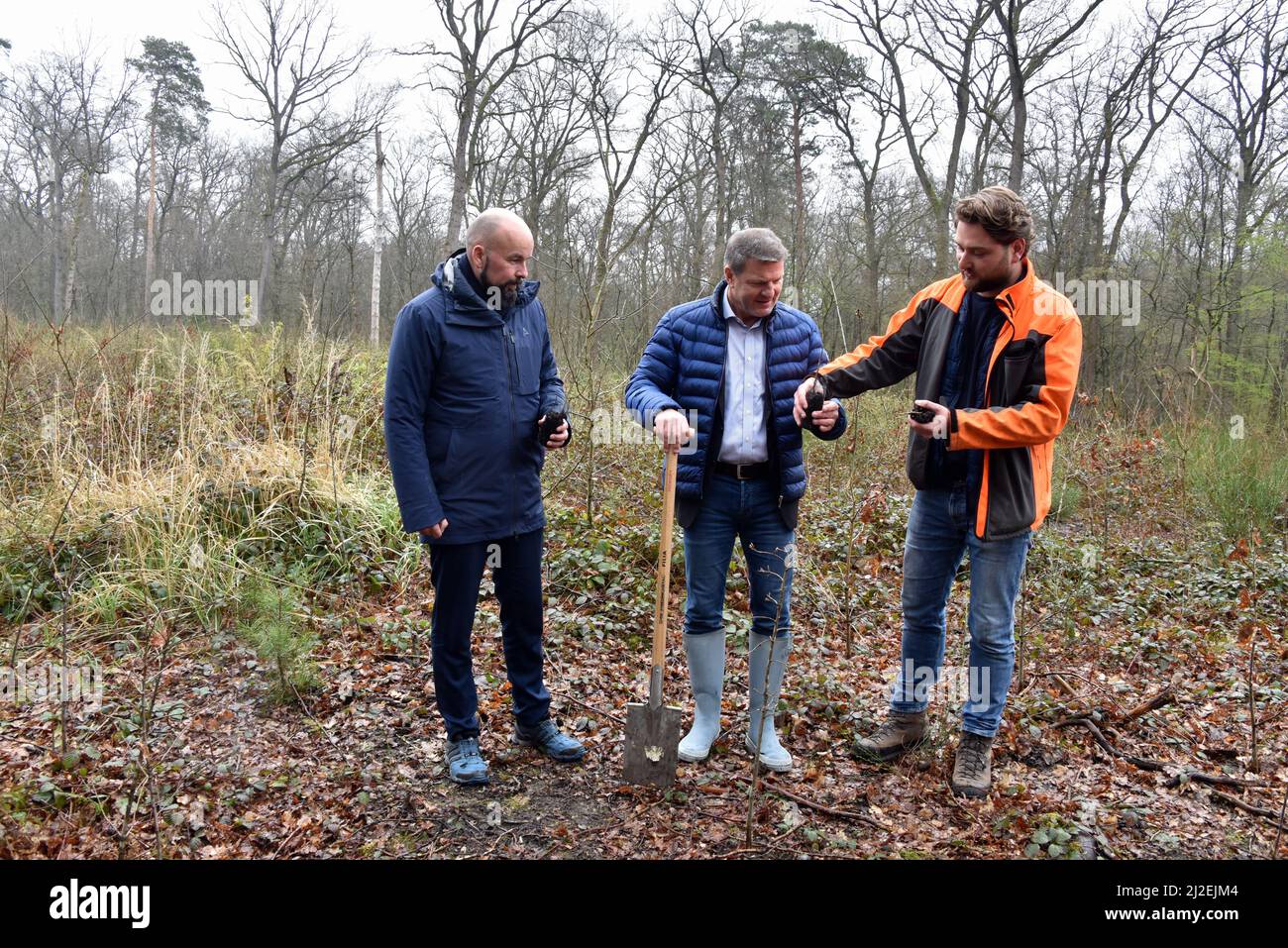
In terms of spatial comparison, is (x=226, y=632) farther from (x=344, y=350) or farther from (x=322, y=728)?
(x=344, y=350)

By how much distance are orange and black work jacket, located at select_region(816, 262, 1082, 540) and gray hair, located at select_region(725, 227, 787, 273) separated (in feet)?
1.66

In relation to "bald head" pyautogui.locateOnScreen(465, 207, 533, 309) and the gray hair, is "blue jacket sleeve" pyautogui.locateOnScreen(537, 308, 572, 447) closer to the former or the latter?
"bald head" pyautogui.locateOnScreen(465, 207, 533, 309)

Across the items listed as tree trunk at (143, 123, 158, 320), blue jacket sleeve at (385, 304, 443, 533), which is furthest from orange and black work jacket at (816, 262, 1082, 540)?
tree trunk at (143, 123, 158, 320)

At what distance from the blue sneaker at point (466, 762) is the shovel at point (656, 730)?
0.59 metres

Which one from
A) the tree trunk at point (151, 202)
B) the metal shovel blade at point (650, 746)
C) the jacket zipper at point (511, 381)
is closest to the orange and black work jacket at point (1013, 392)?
the jacket zipper at point (511, 381)

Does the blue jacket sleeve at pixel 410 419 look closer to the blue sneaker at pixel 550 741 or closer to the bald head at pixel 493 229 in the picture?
the bald head at pixel 493 229

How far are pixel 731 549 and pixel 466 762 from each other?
1364 mm

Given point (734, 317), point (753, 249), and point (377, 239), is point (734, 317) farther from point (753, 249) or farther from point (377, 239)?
point (377, 239)

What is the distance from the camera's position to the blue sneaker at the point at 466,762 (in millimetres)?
3223

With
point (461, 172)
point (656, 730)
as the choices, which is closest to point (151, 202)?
point (461, 172)

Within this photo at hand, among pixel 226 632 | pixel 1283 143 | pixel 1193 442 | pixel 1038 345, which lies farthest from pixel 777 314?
pixel 1283 143

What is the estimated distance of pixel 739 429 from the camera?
3148mm

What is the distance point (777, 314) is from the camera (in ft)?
10.7

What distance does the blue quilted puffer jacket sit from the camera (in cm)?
316
